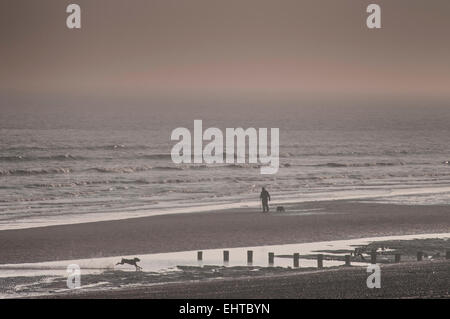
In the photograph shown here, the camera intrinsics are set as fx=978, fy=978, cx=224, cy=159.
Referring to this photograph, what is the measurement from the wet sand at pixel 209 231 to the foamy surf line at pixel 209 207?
151 cm

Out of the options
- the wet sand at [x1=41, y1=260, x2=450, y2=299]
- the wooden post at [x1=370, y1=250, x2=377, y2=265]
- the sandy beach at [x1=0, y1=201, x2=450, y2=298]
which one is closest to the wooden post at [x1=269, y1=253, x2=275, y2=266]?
the sandy beach at [x1=0, y1=201, x2=450, y2=298]

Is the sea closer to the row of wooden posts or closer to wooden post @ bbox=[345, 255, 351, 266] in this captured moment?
the row of wooden posts

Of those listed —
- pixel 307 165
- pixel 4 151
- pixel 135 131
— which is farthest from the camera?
pixel 135 131

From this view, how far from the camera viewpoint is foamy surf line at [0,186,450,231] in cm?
4303

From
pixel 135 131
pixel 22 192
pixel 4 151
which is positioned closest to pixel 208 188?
pixel 22 192

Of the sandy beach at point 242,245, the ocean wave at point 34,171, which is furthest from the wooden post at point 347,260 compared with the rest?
the ocean wave at point 34,171

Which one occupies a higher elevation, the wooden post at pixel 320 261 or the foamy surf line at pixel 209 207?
the foamy surf line at pixel 209 207

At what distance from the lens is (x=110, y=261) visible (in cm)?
3152

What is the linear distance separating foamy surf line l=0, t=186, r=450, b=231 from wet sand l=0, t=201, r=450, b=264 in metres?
1.51

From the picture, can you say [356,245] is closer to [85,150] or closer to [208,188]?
[208,188]

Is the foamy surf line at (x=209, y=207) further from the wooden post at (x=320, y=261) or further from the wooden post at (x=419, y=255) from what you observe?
the wooden post at (x=419, y=255)

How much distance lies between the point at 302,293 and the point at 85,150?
93.7 meters

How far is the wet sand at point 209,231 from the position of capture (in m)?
34.4

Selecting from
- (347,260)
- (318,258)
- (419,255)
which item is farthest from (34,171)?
(419,255)
